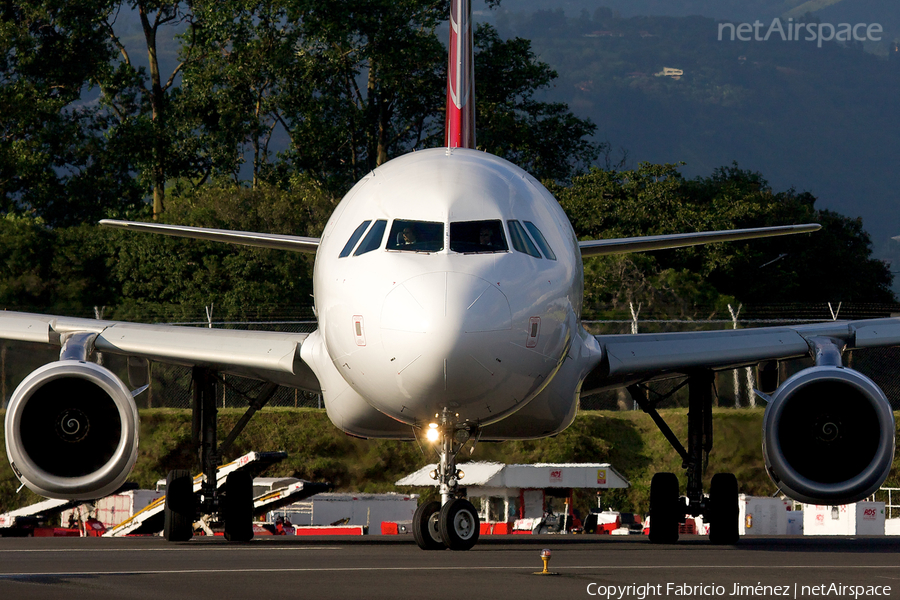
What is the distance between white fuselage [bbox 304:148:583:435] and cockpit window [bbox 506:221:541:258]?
12 mm

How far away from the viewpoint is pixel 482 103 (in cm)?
4850

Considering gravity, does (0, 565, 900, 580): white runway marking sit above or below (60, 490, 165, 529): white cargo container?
above

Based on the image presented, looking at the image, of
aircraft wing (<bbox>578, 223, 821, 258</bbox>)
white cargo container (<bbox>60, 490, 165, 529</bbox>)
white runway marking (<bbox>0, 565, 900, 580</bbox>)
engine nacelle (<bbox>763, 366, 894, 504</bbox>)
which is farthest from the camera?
white cargo container (<bbox>60, 490, 165, 529</bbox>)

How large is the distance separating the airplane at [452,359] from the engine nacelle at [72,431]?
0.02m

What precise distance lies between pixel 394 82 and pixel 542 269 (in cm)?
3905

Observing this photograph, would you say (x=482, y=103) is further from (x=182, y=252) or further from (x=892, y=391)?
(x=892, y=391)

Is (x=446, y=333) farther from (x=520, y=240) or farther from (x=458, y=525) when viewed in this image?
(x=458, y=525)

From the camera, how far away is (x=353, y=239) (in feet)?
35.9

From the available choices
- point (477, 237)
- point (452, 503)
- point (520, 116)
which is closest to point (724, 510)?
point (452, 503)

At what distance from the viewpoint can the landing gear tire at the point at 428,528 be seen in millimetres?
11306

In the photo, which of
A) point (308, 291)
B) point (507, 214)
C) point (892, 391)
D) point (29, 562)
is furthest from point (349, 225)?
point (308, 291)

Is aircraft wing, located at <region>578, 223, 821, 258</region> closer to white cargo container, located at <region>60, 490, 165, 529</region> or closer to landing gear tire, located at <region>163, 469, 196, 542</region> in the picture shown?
landing gear tire, located at <region>163, 469, 196, 542</region>

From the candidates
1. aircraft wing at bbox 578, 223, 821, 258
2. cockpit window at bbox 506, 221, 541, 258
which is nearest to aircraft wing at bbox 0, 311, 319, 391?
aircraft wing at bbox 578, 223, 821, 258

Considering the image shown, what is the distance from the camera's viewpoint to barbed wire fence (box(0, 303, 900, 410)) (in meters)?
23.8
